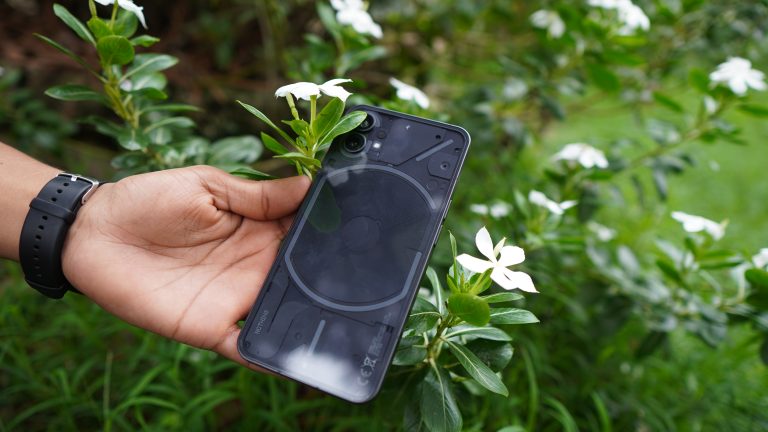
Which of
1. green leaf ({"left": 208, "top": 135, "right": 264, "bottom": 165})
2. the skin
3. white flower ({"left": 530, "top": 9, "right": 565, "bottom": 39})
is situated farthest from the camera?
white flower ({"left": 530, "top": 9, "right": 565, "bottom": 39})

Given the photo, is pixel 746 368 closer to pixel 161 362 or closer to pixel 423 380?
pixel 423 380

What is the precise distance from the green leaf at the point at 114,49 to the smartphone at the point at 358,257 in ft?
1.53

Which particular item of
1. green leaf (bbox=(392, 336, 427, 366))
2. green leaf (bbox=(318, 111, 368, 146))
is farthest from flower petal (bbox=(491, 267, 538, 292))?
green leaf (bbox=(318, 111, 368, 146))

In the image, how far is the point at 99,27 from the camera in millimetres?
1084

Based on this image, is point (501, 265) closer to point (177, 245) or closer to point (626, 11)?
point (177, 245)

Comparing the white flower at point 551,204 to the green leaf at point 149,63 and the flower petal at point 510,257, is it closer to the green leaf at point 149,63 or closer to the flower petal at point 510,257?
the flower petal at point 510,257

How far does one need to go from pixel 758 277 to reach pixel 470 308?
0.85m

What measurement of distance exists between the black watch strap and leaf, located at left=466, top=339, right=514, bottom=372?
0.89 meters

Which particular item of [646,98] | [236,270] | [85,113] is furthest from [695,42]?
[85,113]

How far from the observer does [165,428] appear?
1.44 meters

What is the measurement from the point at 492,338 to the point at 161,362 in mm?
1054

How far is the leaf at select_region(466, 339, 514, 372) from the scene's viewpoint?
1.02 metres

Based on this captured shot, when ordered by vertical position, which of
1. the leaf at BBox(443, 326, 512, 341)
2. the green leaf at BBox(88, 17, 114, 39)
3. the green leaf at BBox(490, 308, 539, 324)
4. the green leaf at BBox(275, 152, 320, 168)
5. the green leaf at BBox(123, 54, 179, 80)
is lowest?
the leaf at BBox(443, 326, 512, 341)

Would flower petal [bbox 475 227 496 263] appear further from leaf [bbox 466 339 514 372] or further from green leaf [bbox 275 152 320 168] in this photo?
green leaf [bbox 275 152 320 168]
